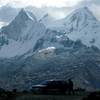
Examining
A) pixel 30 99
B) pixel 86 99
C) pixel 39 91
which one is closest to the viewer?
pixel 86 99

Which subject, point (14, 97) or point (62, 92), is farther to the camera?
point (62, 92)

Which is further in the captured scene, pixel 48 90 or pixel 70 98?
pixel 48 90

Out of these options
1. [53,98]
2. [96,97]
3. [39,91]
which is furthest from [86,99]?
[39,91]

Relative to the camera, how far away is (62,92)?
61.7 meters

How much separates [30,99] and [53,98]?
261 cm

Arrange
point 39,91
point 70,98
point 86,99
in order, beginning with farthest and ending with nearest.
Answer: point 39,91, point 70,98, point 86,99

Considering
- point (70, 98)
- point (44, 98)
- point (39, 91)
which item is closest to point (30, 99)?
point (44, 98)

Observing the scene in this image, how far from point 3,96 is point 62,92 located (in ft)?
40.3

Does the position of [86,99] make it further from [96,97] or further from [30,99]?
[30,99]

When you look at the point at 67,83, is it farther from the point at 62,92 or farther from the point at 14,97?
the point at 14,97

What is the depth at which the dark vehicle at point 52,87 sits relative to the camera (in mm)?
61513

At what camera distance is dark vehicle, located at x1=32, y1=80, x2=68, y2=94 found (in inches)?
2422

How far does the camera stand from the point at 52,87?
205ft

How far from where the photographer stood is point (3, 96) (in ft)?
168
